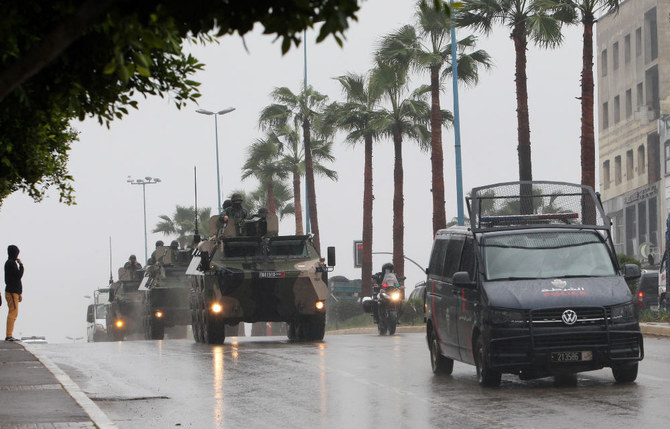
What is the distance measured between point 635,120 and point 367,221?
26.7m

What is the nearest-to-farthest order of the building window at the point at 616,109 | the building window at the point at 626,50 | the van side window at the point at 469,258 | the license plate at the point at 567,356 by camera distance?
the license plate at the point at 567,356 → the van side window at the point at 469,258 → the building window at the point at 626,50 → the building window at the point at 616,109

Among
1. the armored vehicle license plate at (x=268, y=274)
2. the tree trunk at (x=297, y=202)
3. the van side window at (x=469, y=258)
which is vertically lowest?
the armored vehicle license plate at (x=268, y=274)

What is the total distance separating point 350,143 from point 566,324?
41067 millimetres

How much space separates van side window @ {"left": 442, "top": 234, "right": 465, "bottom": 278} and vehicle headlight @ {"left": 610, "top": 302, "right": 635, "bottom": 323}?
2297 millimetres

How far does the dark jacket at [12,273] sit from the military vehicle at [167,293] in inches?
413

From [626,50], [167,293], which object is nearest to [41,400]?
[167,293]

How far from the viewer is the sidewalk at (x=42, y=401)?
11.0 meters

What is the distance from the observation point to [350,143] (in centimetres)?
5469

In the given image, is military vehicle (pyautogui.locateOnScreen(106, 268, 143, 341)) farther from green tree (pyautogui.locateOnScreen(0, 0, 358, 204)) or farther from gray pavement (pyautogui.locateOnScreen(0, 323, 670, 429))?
green tree (pyautogui.locateOnScreen(0, 0, 358, 204))

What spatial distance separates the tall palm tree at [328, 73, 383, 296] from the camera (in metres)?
53.8

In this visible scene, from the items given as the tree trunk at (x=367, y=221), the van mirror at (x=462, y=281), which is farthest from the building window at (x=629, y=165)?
the van mirror at (x=462, y=281)

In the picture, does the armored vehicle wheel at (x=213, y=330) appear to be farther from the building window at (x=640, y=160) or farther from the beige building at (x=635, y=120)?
the building window at (x=640, y=160)

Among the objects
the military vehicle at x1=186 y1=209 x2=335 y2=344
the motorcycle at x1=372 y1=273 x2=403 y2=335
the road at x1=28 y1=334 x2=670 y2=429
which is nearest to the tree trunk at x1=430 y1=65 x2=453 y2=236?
the motorcycle at x1=372 y1=273 x2=403 y2=335

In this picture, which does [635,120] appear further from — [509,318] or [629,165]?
[509,318]
